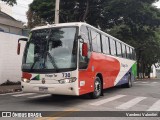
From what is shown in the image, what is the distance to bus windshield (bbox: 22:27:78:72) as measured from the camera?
35.2ft

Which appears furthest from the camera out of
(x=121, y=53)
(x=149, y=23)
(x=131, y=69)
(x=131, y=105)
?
(x=149, y=23)

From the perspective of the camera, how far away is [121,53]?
1878 cm

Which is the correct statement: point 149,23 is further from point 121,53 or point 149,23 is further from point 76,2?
point 121,53

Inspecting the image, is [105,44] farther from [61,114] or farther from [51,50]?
[61,114]

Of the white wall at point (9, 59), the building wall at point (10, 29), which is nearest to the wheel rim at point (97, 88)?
the white wall at point (9, 59)

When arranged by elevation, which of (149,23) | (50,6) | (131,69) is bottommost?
(131,69)

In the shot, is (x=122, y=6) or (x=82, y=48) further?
(x=122, y=6)

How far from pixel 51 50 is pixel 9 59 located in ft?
28.5

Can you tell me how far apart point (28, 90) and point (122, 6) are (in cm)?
1673

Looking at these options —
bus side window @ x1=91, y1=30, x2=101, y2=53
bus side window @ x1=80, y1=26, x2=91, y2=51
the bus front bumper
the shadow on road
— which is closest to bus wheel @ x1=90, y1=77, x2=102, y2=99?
the shadow on road

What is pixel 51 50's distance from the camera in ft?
36.3

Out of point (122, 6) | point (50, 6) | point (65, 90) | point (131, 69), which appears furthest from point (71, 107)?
point (50, 6)

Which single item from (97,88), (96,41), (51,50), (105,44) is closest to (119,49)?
(105,44)

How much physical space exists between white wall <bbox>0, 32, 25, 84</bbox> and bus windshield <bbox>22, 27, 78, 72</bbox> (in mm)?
7316
